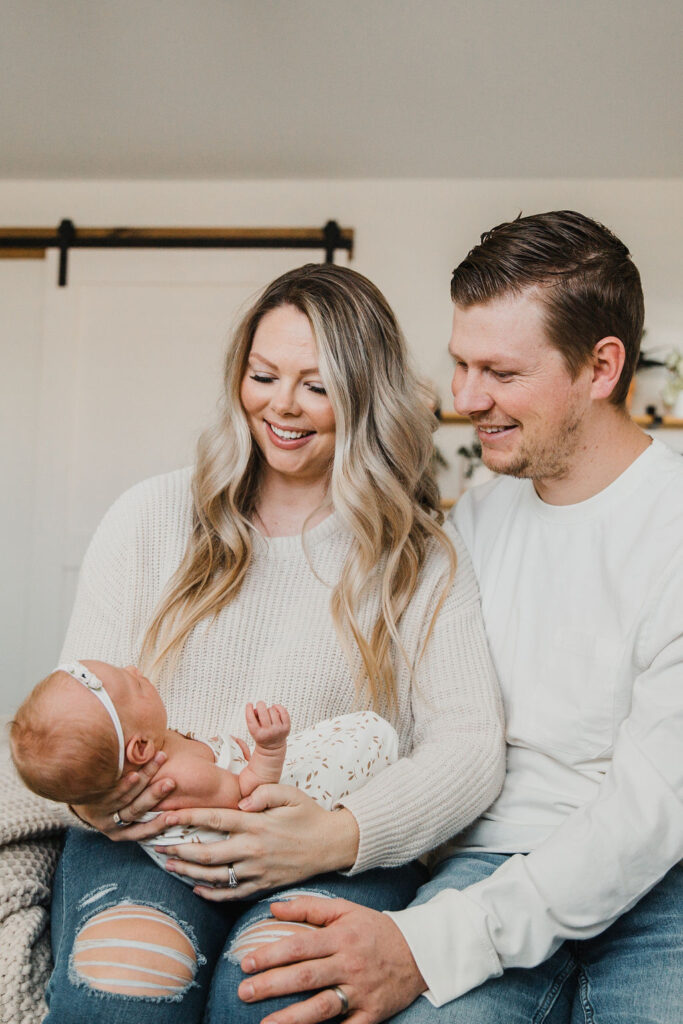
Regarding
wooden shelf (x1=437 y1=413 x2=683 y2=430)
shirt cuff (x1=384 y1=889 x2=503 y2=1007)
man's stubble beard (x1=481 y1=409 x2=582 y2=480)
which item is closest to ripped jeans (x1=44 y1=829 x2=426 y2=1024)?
shirt cuff (x1=384 y1=889 x2=503 y2=1007)

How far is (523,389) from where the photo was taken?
1541mm

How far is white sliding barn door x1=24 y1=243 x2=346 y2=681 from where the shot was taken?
4.81m

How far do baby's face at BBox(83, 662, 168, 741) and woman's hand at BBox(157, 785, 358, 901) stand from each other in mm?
127

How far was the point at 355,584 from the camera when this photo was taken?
1676 mm

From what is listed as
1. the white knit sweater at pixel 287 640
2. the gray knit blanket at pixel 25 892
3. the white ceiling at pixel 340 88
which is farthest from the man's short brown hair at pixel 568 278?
the white ceiling at pixel 340 88

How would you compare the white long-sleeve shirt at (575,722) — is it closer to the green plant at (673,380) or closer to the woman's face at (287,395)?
the woman's face at (287,395)

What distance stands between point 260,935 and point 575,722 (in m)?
0.58

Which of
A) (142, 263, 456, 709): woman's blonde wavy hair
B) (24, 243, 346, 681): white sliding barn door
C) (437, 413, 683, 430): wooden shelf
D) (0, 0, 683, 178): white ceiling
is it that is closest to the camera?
(142, 263, 456, 709): woman's blonde wavy hair

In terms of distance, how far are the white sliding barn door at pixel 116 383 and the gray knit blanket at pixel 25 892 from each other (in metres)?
3.34

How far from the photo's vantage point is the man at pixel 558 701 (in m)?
1.20

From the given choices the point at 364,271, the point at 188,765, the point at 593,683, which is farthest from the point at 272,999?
the point at 364,271

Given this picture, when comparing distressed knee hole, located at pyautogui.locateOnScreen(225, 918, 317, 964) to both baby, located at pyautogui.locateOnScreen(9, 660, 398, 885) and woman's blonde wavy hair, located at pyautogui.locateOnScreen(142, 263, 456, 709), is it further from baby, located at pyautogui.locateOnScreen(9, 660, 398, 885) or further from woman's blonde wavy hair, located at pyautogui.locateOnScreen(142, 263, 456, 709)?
woman's blonde wavy hair, located at pyautogui.locateOnScreen(142, 263, 456, 709)

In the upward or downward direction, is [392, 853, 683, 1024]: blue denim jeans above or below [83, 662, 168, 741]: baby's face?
below

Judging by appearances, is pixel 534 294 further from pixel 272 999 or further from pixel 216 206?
pixel 216 206
